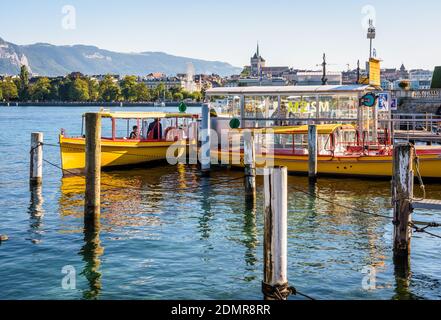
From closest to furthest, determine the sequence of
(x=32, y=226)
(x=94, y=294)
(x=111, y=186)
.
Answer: (x=94, y=294) → (x=32, y=226) → (x=111, y=186)

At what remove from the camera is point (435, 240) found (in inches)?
709

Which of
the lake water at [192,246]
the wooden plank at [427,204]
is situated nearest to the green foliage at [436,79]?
the lake water at [192,246]

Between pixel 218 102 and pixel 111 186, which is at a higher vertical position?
pixel 218 102

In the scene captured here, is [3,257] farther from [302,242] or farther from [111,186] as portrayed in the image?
[111,186]

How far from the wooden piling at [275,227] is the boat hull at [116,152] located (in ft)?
65.4

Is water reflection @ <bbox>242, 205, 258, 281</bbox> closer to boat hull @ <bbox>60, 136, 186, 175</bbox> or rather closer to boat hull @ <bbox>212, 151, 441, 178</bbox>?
boat hull @ <bbox>212, 151, 441, 178</bbox>

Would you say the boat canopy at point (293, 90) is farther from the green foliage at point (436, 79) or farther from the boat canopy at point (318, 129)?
the green foliage at point (436, 79)

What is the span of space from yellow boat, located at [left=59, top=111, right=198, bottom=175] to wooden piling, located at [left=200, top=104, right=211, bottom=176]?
474cm

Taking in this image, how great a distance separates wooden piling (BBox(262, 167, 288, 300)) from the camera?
36.6 feet

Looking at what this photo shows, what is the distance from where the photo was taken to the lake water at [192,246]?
13.9 meters

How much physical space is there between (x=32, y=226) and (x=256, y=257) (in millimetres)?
7835

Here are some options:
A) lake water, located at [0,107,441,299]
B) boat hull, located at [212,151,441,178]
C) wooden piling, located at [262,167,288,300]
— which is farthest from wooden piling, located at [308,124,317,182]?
wooden piling, located at [262,167,288,300]

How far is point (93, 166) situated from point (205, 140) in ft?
40.6
